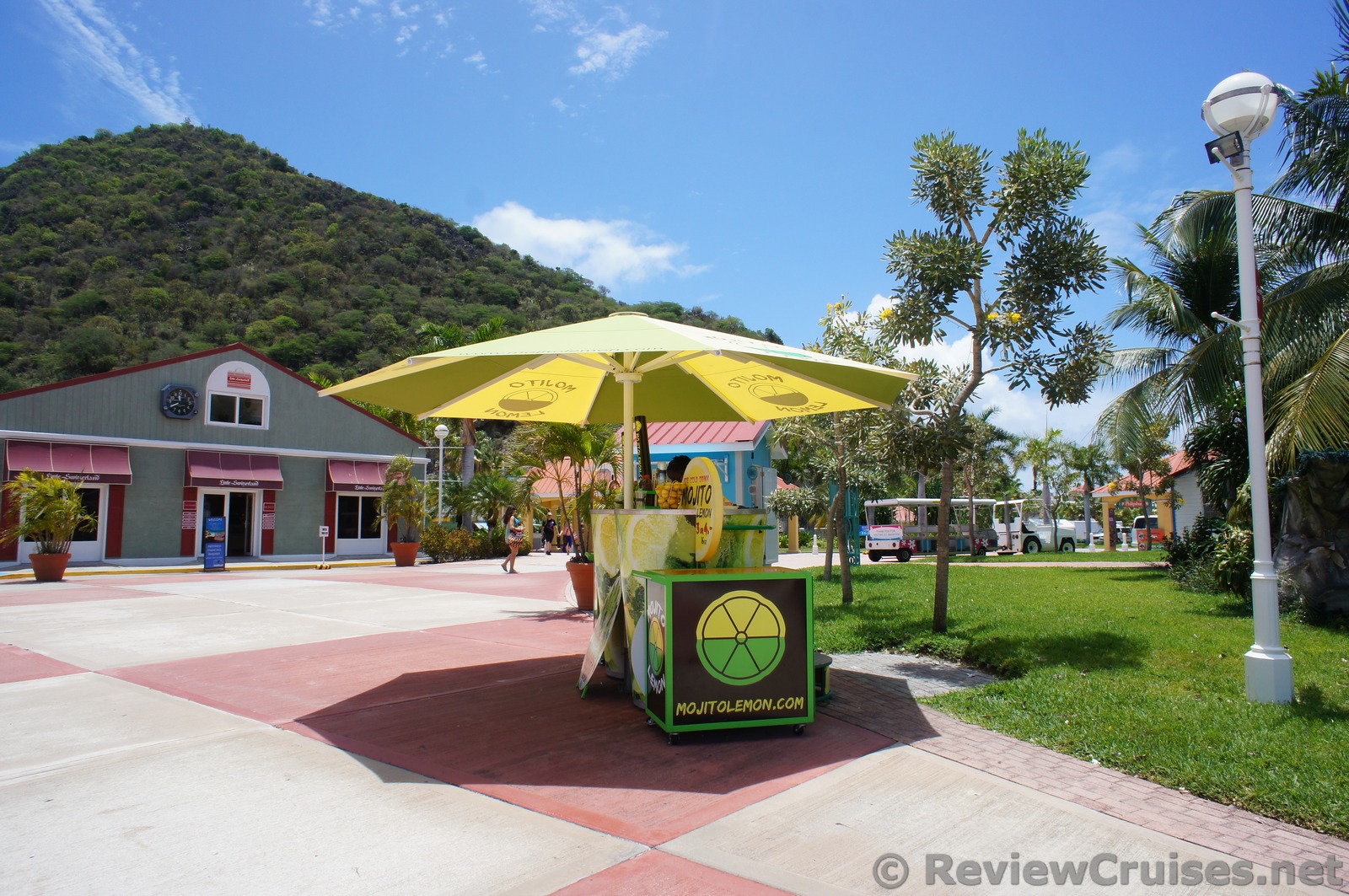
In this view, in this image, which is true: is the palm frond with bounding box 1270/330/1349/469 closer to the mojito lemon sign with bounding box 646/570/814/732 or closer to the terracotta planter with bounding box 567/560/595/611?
the mojito lemon sign with bounding box 646/570/814/732

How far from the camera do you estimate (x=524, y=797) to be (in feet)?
13.1

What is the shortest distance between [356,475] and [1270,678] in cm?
2780

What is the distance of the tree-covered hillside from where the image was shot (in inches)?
2032

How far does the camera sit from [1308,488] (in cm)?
905

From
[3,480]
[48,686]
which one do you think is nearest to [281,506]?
[3,480]

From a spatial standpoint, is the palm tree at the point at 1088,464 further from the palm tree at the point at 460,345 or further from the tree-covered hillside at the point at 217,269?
the palm tree at the point at 460,345

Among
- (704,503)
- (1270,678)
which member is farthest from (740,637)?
(1270,678)

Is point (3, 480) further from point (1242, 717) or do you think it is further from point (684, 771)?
point (1242, 717)

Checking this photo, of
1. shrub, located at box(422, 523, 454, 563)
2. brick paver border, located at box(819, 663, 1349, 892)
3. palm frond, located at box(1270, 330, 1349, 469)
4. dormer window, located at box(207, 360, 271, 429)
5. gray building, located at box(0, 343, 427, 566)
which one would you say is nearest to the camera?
brick paver border, located at box(819, 663, 1349, 892)

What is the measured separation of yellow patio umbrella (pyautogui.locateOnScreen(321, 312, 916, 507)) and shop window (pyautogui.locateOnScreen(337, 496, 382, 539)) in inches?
902

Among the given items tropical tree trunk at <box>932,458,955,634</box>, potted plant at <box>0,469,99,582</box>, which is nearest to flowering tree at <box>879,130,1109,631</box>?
tropical tree trunk at <box>932,458,955,634</box>

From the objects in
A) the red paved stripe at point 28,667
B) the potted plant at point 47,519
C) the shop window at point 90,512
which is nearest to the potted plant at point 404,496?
the shop window at point 90,512

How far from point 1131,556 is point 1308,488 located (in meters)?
16.8

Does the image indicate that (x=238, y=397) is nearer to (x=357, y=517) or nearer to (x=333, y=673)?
(x=357, y=517)
